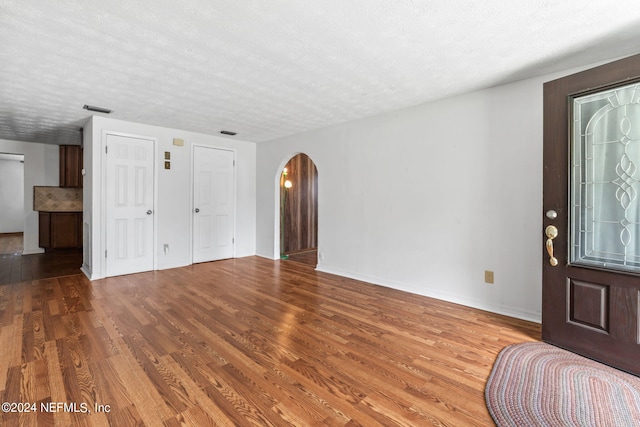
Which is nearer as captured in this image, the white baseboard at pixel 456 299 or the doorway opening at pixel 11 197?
the white baseboard at pixel 456 299

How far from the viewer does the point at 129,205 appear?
448cm

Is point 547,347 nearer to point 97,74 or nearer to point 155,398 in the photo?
point 155,398

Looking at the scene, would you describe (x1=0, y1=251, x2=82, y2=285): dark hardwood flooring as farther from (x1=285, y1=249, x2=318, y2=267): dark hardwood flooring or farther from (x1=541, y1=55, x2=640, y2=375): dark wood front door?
(x1=541, y1=55, x2=640, y2=375): dark wood front door

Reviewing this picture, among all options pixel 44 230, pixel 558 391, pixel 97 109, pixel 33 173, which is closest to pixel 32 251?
pixel 44 230

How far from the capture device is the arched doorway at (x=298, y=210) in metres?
6.05

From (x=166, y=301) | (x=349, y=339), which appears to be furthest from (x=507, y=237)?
(x=166, y=301)

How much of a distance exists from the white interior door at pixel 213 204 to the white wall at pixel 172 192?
4.9 inches

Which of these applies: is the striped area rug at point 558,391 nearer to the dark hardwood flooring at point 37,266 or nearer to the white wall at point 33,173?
the dark hardwood flooring at point 37,266

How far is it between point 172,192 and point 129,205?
0.64m

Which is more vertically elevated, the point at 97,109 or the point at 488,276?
the point at 97,109

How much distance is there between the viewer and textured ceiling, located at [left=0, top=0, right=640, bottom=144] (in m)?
1.79

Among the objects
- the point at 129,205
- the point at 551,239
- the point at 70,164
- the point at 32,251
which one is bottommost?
the point at 32,251

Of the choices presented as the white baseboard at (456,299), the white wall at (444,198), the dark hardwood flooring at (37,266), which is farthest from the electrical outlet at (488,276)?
the dark hardwood flooring at (37,266)

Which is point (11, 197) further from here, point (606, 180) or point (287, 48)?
point (606, 180)
